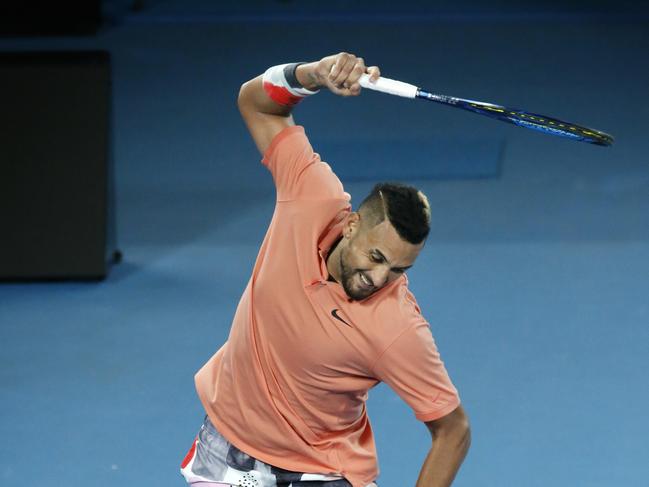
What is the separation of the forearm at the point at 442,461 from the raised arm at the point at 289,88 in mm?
964

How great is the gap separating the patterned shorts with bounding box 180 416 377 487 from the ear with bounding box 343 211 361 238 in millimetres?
716

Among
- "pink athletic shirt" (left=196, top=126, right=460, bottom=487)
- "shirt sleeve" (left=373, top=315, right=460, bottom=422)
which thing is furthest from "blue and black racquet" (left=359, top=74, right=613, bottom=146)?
"shirt sleeve" (left=373, top=315, right=460, bottom=422)

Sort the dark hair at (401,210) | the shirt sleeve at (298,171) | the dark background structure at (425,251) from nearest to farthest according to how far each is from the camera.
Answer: the dark hair at (401,210) < the shirt sleeve at (298,171) < the dark background structure at (425,251)

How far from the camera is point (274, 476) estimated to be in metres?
3.41

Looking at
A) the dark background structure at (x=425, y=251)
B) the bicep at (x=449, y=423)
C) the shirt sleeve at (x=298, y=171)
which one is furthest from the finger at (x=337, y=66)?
the dark background structure at (x=425, y=251)

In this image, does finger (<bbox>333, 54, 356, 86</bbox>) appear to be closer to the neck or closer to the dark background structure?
the neck

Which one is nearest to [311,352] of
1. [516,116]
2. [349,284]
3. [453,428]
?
[349,284]

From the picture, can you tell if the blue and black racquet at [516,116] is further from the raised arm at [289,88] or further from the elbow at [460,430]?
the elbow at [460,430]

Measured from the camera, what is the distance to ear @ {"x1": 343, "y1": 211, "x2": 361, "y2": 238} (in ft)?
10.4

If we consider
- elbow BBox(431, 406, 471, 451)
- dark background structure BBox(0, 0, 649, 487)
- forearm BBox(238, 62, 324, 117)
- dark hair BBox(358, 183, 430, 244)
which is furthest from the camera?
dark background structure BBox(0, 0, 649, 487)

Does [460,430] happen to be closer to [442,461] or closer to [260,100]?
[442,461]

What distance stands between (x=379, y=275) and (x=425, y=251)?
372 centimetres

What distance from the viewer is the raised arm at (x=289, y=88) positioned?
122 inches

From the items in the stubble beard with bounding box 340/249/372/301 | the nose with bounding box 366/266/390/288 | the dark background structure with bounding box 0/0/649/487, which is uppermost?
the nose with bounding box 366/266/390/288
